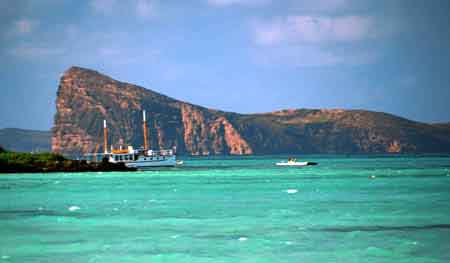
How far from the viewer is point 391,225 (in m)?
35.9

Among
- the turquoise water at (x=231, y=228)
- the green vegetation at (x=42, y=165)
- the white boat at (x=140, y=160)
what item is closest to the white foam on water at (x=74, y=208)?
the turquoise water at (x=231, y=228)

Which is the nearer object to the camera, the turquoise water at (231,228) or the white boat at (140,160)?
the turquoise water at (231,228)

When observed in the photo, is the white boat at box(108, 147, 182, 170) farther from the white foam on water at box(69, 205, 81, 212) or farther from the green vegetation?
the white foam on water at box(69, 205, 81, 212)

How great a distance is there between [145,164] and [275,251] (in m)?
140

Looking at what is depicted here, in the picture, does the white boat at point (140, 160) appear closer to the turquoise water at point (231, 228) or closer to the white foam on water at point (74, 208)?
the turquoise water at point (231, 228)

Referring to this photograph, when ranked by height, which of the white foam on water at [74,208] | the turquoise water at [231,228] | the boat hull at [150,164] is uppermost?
the boat hull at [150,164]

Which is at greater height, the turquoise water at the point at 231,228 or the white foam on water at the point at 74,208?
the white foam on water at the point at 74,208

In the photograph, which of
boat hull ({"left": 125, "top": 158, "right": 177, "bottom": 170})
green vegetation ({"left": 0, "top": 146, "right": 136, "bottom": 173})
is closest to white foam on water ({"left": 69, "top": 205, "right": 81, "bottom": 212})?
green vegetation ({"left": 0, "top": 146, "right": 136, "bottom": 173})

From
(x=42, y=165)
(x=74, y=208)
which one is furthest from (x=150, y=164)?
(x=74, y=208)

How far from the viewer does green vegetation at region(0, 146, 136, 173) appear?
124062 mm

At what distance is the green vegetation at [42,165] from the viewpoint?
124 metres

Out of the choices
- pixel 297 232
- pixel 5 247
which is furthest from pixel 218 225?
pixel 5 247

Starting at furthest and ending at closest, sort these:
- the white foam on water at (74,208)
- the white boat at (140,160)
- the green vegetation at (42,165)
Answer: the white boat at (140,160) → the green vegetation at (42,165) → the white foam on water at (74,208)

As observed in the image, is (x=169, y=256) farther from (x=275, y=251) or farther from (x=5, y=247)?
(x=5, y=247)
